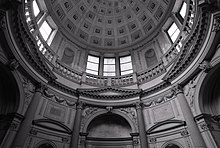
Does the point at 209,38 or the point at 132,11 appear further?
the point at 132,11

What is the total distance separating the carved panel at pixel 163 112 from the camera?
9531 millimetres

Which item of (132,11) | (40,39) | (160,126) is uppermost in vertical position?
(132,11)

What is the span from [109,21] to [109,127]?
13540mm

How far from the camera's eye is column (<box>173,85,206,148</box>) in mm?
7078

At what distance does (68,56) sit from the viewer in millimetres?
14695

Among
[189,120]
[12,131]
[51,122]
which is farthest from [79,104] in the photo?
[189,120]

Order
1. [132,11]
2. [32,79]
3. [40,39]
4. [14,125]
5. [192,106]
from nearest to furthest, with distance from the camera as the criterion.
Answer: [14,125] → [192,106] → [32,79] → [40,39] → [132,11]

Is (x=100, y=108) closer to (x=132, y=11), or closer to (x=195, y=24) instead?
(x=195, y=24)

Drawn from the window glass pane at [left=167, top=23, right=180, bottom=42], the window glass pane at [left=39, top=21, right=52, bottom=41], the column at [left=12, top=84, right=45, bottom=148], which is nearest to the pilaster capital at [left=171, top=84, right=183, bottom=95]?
the window glass pane at [left=167, top=23, right=180, bottom=42]

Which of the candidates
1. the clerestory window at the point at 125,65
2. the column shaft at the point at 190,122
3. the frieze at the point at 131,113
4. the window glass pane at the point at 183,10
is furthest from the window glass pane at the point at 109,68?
the window glass pane at the point at 183,10

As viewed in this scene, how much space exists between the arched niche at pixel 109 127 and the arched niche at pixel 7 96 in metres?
5.67

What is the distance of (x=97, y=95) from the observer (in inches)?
470

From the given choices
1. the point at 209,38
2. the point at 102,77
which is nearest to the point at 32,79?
the point at 102,77

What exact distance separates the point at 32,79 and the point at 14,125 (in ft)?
9.65
